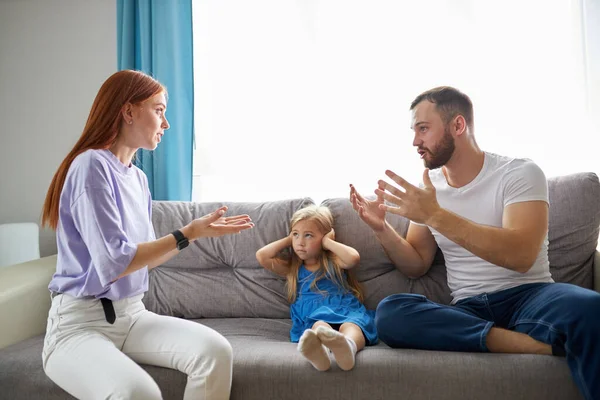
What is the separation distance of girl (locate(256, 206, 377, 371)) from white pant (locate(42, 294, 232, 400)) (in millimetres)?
461

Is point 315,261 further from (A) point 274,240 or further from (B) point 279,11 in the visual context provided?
(B) point 279,11

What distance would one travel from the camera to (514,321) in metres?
1.66

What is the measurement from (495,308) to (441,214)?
0.38 metres

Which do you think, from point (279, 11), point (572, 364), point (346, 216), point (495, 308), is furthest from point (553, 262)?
point (279, 11)

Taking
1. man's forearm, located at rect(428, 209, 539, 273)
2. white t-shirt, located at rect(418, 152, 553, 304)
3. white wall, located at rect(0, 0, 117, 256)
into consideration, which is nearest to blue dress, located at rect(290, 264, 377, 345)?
white t-shirt, located at rect(418, 152, 553, 304)

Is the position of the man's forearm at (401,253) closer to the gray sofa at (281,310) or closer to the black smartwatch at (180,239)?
the gray sofa at (281,310)

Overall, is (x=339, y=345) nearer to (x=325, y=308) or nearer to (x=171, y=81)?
(x=325, y=308)

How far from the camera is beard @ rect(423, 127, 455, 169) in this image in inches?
74.3

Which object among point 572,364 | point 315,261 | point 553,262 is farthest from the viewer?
point 315,261

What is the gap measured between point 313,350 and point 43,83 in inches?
92.8

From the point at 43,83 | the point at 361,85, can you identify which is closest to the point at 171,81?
the point at 43,83

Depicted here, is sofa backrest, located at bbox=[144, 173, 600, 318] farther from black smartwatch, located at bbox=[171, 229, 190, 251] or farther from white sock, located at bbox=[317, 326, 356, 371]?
black smartwatch, located at bbox=[171, 229, 190, 251]

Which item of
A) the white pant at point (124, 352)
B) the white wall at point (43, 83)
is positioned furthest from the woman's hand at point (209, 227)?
the white wall at point (43, 83)

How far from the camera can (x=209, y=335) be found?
1505 millimetres
